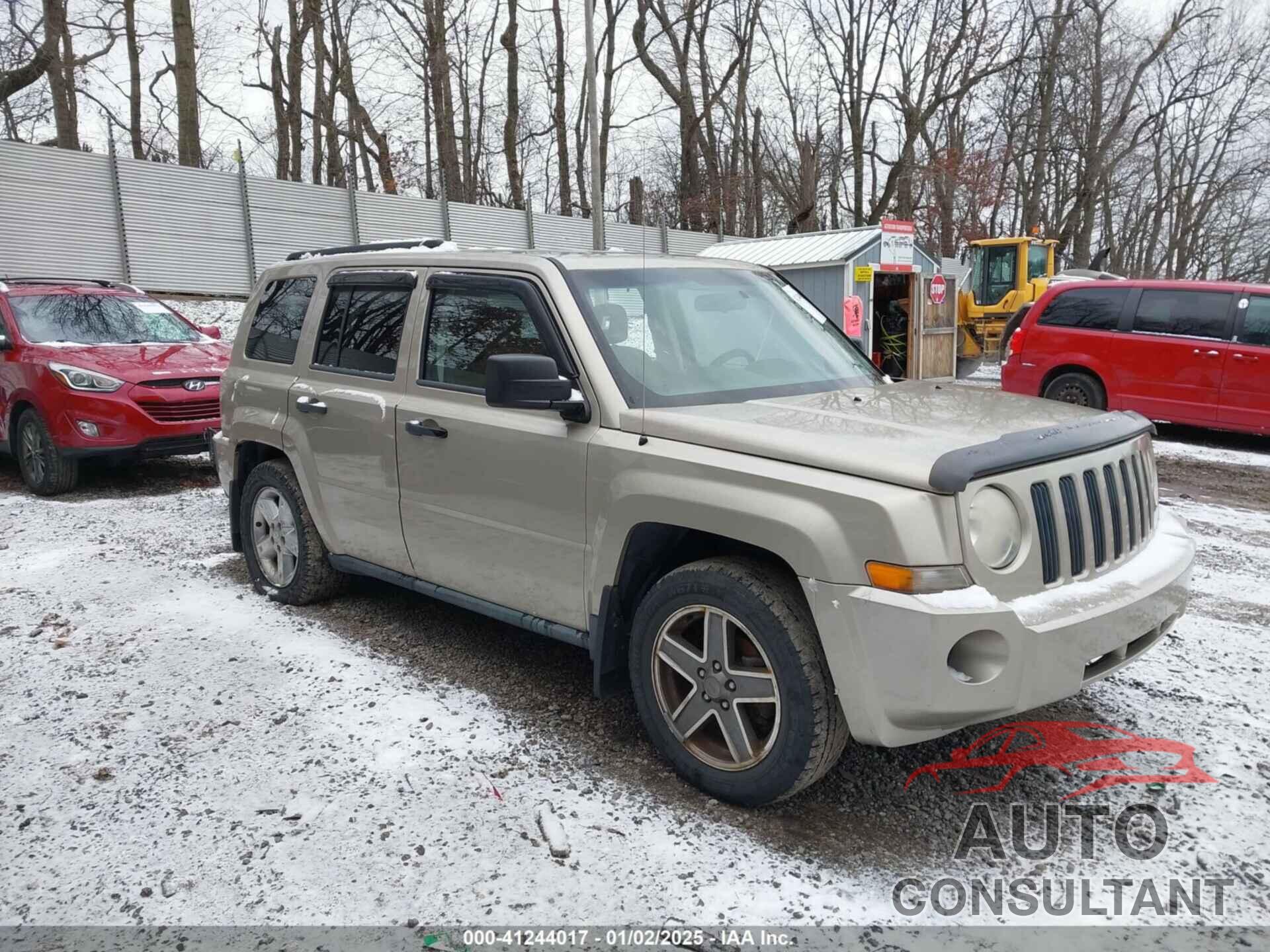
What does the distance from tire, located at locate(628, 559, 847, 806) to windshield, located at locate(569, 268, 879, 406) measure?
771mm

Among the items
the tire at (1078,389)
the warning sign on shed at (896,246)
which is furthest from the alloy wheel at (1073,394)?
the warning sign on shed at (896,246)

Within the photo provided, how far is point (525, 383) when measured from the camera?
3.33 m

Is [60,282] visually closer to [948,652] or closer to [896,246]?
[948,652]

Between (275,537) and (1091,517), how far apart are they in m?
4.10

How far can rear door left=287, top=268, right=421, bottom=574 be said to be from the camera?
4371 millimetres

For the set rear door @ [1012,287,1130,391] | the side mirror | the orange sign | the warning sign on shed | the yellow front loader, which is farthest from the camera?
the yellow front loader

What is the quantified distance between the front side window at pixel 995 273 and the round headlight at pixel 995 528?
817 inches

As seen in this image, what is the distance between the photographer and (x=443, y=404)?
4.08m

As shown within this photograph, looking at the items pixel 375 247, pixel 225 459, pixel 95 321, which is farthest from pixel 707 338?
pixel 95 321

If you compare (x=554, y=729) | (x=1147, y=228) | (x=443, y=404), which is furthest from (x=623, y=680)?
(x=1147, y=228)

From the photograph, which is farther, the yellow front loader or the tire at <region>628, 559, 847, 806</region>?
the yellow front loader

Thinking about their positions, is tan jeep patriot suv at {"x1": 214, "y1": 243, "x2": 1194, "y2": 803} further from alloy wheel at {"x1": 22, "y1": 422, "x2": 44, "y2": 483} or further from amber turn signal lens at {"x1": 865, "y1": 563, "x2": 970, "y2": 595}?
alloy wheel at {"x1": 22, "y1": 422, "x2": 44, "y2": 483}

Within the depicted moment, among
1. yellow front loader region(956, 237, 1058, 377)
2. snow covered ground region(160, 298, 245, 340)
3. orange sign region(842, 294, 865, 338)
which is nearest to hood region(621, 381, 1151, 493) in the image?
orange sign region(842, 294, 865, 338)

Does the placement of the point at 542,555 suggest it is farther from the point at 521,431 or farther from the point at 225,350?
the point at 225,350
